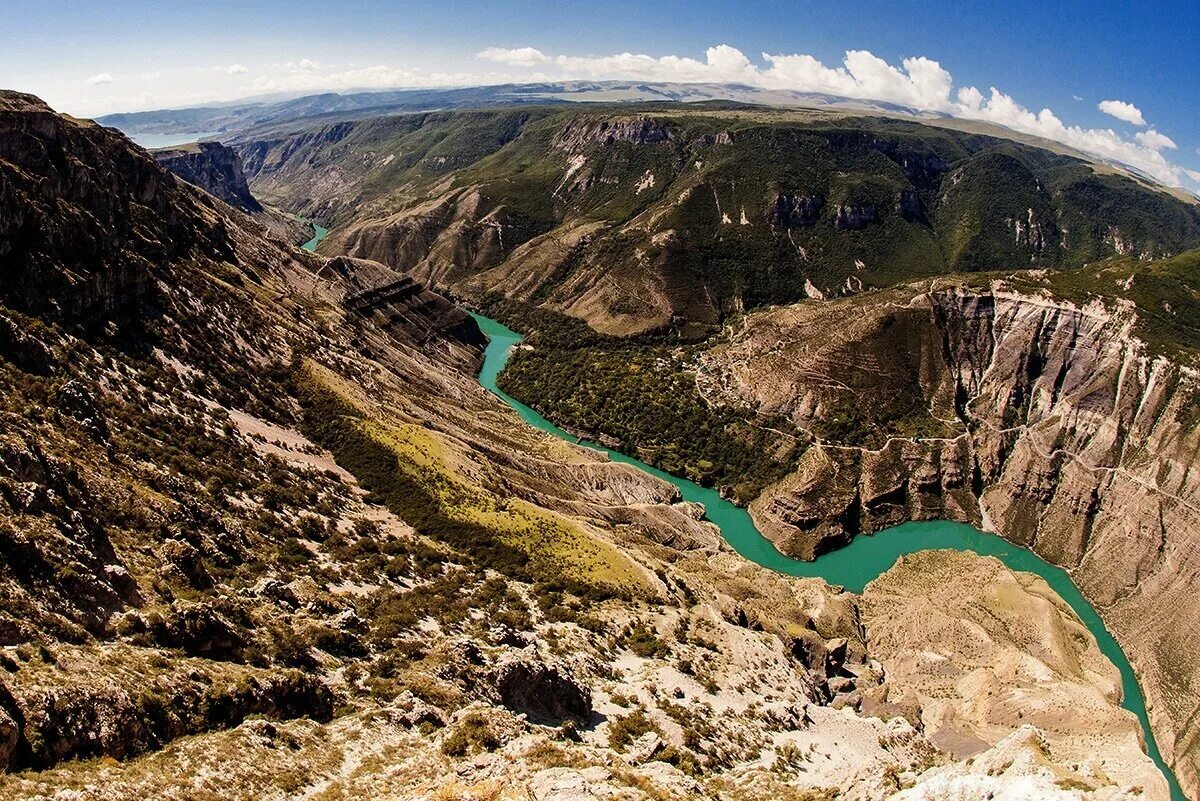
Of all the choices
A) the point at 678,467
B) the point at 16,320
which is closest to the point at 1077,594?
the point at 678,467

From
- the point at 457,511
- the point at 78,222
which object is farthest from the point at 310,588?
the point at 78,222

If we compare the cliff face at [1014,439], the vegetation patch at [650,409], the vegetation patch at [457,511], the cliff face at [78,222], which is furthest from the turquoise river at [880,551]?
the cliff face at [78,222]

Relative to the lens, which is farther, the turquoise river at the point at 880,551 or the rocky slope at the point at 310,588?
the turquoise river at the point at 880,551

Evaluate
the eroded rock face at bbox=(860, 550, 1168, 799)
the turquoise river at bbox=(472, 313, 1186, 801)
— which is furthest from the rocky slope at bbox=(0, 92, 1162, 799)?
the turquoise river at bbox=(472, 313, 1186, 801)

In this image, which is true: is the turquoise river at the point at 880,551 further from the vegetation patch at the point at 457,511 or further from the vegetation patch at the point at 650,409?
the vegetation patch at the point at 457,511

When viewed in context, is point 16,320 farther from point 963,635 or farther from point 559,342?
point 559,342

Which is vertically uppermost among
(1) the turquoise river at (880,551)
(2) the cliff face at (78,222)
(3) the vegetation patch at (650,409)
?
(2) the cliff face at (78,222)
